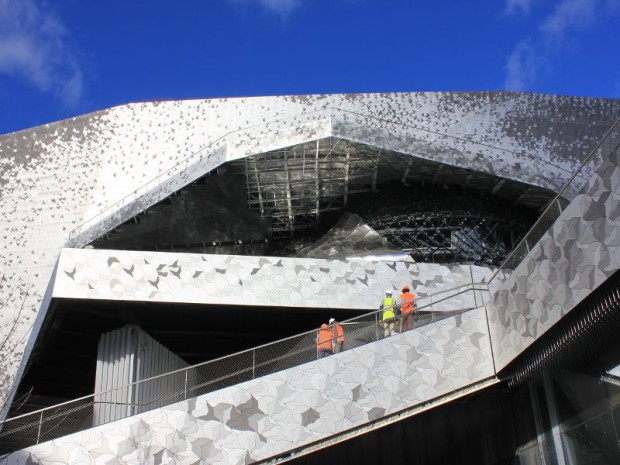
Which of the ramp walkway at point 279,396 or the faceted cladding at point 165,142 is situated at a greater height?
the faceted cladding at point 165,142

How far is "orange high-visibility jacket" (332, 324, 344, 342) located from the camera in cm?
1417

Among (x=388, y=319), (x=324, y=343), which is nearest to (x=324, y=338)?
(x=324, y=343)

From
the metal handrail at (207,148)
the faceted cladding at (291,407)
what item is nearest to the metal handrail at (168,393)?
the faceted cladding at (291,407)

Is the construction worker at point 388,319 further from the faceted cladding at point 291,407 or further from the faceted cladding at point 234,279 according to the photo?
the faceted cladding at point 234,279

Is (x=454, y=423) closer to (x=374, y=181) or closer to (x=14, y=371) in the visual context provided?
(x=374, y=181)

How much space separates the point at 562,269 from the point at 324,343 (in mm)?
4492

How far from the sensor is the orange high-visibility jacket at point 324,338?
Result: 1411 cm

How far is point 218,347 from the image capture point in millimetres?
21453

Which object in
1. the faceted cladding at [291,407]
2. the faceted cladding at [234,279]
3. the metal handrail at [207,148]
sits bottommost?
the faceted cladding at [291,407]

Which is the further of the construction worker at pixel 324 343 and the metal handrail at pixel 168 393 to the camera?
the construction worker at pixel 324 343

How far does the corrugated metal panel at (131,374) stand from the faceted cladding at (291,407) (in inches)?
15.0

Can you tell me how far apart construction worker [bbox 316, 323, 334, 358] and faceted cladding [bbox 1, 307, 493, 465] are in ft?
0.64

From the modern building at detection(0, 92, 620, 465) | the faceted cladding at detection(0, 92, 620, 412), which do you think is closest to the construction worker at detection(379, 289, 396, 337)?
the modern building at detection(0, 92, 620, 465)

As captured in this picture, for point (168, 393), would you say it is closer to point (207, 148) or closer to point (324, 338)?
point (324, 338)
